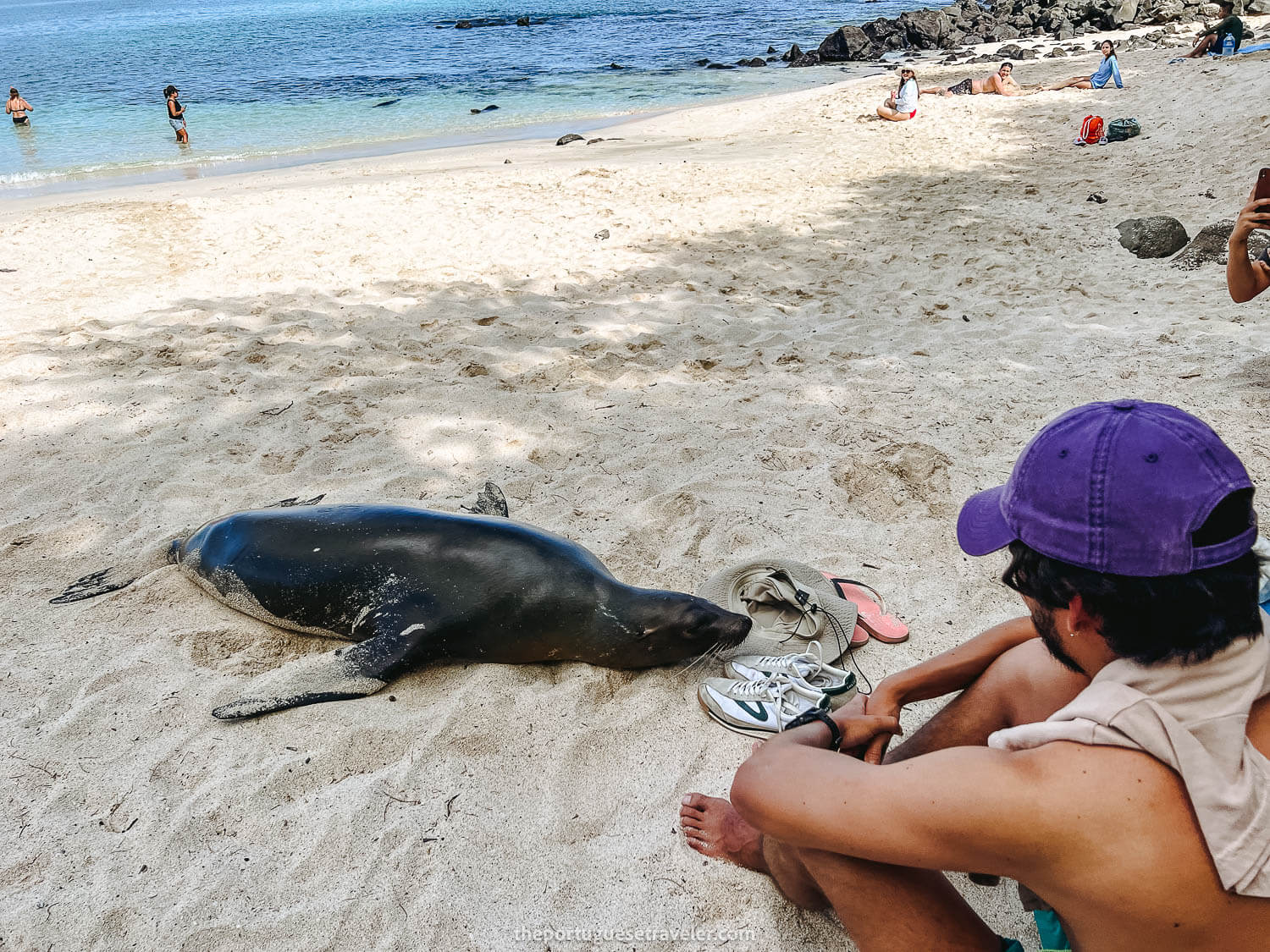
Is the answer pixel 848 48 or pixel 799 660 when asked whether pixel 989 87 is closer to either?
pixel 848 48

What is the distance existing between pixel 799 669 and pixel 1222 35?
15.9m

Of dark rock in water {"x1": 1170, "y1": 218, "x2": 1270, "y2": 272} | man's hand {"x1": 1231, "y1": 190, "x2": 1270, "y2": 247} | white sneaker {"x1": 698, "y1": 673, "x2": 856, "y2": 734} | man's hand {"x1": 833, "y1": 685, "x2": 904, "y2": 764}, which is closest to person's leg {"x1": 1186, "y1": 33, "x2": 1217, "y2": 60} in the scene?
dark rock in water {"x1": 1170, "y1": 218, "x2": 1270, "y2": 272}

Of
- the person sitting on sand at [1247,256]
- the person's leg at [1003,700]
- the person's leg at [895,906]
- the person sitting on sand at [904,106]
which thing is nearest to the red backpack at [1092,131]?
the person sitting on sand at [904,106]

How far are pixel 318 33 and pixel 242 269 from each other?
43032 mm

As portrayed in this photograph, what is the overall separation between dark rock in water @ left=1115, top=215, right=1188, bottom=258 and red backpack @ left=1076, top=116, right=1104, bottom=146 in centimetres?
386

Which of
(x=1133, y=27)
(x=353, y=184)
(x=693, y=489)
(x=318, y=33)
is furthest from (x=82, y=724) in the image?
(x=318, y=33)

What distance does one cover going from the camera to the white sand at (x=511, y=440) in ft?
7.44

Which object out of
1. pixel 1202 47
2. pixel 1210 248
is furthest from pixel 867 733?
pixel 1202 47

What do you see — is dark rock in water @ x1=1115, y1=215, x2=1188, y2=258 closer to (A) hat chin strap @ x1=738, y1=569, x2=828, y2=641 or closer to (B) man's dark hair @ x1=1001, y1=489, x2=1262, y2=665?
(A) hat chin strap @ x1=738, y1=569, x2=828, y2=641

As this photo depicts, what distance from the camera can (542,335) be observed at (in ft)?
18.6

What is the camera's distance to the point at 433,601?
3.02 meters

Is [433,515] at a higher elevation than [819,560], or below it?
higher

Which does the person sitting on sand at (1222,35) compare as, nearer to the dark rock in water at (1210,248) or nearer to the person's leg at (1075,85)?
the person's leg at (1075,85)

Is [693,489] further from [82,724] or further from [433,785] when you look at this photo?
[82,724]
